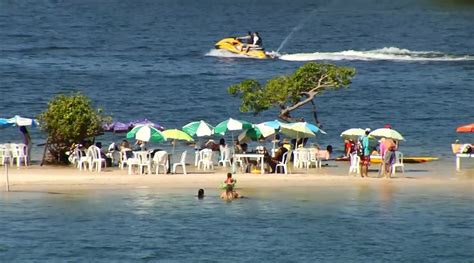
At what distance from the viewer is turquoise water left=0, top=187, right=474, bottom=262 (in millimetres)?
32562

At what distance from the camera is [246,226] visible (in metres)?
35.1

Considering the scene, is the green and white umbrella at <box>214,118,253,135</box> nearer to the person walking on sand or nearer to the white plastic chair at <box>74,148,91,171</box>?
the person walking on sand

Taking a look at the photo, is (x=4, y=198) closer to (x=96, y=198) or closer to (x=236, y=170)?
(x=96, y=198)

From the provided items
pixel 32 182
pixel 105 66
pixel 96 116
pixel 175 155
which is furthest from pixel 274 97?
pixel 105 66

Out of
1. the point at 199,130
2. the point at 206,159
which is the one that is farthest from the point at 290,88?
the point at 206,159

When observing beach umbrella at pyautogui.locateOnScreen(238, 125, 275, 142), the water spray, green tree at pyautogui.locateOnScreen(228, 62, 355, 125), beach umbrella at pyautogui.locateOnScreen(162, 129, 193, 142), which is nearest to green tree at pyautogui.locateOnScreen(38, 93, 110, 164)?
beach umbrella at pyautogui.locateOnScreen(162, 129, 193, 142)

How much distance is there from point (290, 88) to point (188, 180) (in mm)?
8487

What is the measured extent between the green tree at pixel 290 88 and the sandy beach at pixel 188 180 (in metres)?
5.54

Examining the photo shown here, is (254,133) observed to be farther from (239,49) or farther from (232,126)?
(239,49)

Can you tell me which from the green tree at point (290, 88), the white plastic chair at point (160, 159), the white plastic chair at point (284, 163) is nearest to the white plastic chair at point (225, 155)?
the white plastic chair at point (284, 163)

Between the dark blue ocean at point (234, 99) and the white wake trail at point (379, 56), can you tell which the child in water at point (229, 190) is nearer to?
the dark blue ocean at point (234, 99)

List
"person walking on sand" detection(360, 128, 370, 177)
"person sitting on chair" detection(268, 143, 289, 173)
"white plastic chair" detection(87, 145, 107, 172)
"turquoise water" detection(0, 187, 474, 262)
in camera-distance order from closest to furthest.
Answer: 1. "turquoise water" detection(0, 187, 474, 262)
2. "person walking on sand" detection(360, 128, 370, 177)
3. "white plastic chair" detection(87, 145, 107, 172)
4. "person sitting on chair" detection(268, 143, 289, 173)

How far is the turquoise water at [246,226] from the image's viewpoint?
32562 mm

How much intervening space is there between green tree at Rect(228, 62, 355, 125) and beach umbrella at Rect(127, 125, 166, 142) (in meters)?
5.85
